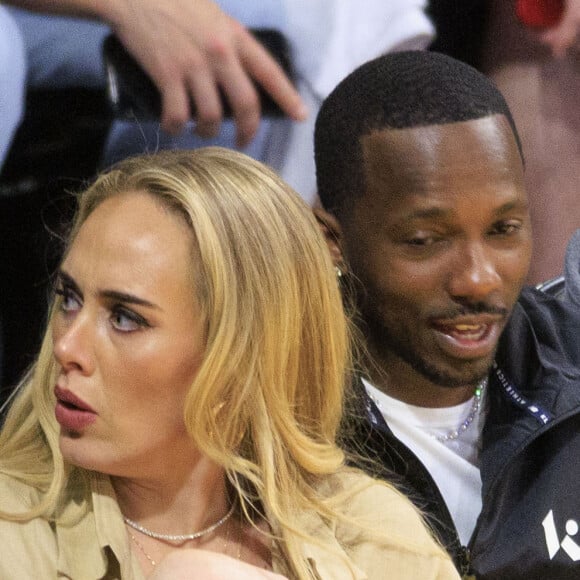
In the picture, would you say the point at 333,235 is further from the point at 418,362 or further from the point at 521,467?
the point at 521,467

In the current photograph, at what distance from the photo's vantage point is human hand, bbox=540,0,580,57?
90.5 inches

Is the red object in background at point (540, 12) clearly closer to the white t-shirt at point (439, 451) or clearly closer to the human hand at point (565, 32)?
the human hand at point (565, 32)

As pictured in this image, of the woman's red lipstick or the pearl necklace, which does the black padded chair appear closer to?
the woman's red lipstick

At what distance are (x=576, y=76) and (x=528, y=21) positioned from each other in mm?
163

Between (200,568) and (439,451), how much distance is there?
755 millimetres

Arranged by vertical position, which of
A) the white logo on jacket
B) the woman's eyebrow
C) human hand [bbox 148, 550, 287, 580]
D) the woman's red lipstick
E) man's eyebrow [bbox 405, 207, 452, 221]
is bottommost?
the white logo on jacket

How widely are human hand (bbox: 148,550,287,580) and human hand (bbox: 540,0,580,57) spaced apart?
4.82ft

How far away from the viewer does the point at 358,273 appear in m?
1.87

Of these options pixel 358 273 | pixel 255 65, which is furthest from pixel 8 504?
pixel 255 65

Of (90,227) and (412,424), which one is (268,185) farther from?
(412,424)

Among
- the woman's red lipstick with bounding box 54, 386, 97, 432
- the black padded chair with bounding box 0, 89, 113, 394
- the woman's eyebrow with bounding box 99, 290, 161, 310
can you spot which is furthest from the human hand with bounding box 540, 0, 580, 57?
the woman's red lipstick with bounding box 54, 386, 97, 432

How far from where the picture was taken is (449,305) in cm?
180

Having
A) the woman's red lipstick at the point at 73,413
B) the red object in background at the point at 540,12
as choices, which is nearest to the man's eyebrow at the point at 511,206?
the red object in background at the point at 540,12

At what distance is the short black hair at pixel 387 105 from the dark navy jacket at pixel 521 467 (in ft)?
1.21
